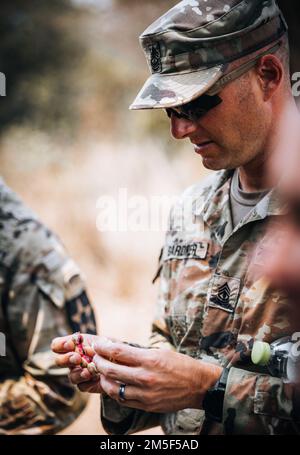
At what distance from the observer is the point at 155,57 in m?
2.21

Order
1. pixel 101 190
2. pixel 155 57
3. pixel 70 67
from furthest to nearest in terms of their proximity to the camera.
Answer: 1. pixel 70 67
2. pixel 101 190
3. pixel 155 57

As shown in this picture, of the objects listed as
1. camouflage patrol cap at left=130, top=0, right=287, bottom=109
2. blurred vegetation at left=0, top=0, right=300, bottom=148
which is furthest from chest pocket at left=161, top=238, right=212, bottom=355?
blurred vegetation at left=0, top=0, right=300, bottom=148

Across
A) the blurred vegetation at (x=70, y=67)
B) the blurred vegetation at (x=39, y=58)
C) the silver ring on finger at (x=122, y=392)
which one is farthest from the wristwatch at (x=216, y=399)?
the blurred vegetation at (x=39, y=58)

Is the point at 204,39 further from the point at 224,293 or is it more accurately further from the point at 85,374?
the point at 85,374

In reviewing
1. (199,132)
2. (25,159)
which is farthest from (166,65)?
(25,159)

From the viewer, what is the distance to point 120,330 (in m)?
7.94

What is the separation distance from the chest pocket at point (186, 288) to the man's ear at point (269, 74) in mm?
600

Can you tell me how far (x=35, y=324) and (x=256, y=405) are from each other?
1329mm

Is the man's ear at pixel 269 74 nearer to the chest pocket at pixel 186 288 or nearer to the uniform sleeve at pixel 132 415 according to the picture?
the chest pocket at pixel 186 288

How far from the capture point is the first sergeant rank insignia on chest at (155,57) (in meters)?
2.19

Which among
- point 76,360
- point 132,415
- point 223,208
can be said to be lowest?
point 132,415

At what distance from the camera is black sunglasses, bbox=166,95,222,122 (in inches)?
82.0

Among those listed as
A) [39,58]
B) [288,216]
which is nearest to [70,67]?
[39,58]

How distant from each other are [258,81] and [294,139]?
9.5 inches
